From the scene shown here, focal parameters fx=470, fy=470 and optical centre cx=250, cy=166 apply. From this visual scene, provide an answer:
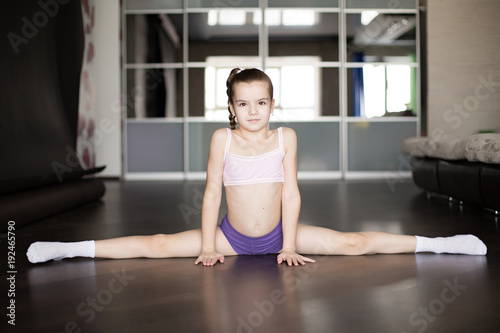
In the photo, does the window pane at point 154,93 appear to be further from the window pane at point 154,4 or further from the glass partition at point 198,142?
the window pane at point 154,4

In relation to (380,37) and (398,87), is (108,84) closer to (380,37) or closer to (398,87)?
(380,37)

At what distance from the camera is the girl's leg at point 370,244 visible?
169 cm

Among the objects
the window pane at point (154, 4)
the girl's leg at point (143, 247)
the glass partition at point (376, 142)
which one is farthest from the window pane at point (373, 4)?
the girl's leg at point (143, 247)

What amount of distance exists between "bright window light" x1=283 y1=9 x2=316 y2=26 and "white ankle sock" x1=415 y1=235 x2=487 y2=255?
16.2 ft

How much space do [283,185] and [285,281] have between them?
42cm

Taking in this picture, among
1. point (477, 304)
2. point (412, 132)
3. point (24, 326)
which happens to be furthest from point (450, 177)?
point (412, 132)

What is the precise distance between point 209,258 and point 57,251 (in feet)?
1.77

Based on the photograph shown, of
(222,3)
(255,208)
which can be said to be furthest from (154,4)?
(255,208)

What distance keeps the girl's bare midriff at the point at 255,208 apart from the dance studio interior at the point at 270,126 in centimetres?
12

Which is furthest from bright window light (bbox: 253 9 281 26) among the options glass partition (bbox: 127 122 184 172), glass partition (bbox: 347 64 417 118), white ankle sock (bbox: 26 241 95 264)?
white ankle sock (bbox: 26 241 95 264)

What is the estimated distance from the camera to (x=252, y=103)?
160cm

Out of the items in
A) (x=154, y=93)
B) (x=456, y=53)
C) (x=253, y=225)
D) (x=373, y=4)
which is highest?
(x=373, y=4)

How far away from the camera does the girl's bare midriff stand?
1.66 metres

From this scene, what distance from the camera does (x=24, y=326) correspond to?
3.36 feet
